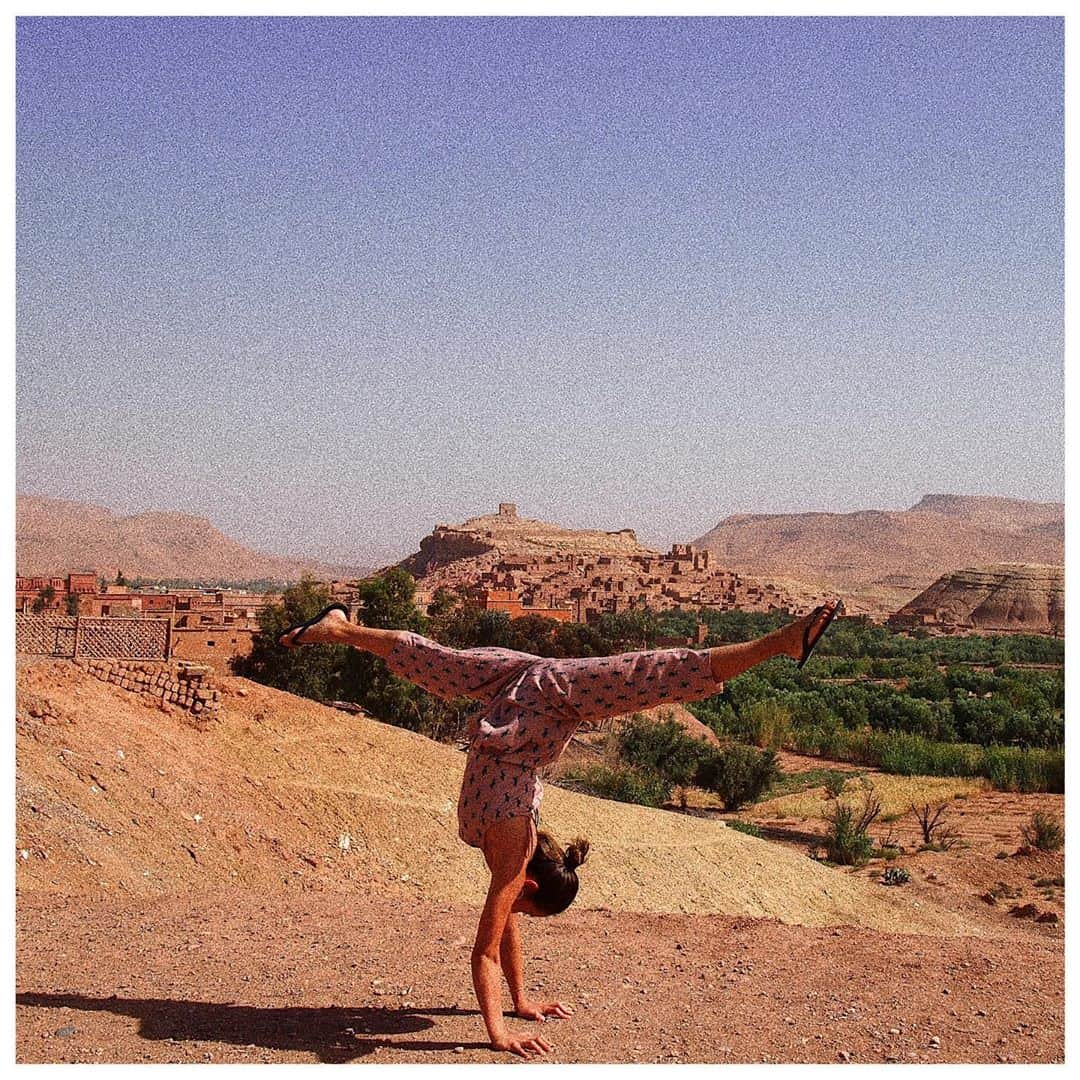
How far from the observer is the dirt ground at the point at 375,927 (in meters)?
4.73

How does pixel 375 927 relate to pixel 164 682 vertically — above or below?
below

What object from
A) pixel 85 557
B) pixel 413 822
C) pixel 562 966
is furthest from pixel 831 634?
pixel 85 557

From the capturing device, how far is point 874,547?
146m

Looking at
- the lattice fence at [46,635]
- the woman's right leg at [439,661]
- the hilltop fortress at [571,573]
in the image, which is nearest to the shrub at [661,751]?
the lattice fence at [46,635]

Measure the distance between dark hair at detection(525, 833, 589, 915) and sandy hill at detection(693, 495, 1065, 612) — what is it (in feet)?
316

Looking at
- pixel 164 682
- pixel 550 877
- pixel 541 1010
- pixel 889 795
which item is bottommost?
pixel 889 795

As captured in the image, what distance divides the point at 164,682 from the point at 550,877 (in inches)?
345

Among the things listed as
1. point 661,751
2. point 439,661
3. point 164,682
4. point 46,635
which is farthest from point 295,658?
point 439,661

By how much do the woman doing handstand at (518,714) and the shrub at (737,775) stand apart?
61.1ft

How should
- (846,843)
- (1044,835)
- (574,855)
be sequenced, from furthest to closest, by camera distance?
(1044,835) → (846,843) → (574,855)

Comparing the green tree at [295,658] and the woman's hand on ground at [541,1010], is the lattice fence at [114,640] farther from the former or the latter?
the green tree at [295,658]

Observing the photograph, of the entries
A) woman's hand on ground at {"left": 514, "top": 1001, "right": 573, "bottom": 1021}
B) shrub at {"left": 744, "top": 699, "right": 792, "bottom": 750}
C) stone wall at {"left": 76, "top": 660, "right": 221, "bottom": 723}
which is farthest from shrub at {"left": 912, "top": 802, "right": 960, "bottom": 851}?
woman's hand on ground at {"left": 514, "top": 1001, "right": 573, "bottom": 1021}

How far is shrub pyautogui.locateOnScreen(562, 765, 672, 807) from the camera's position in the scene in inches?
731

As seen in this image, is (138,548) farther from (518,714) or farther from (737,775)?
(518,714)
